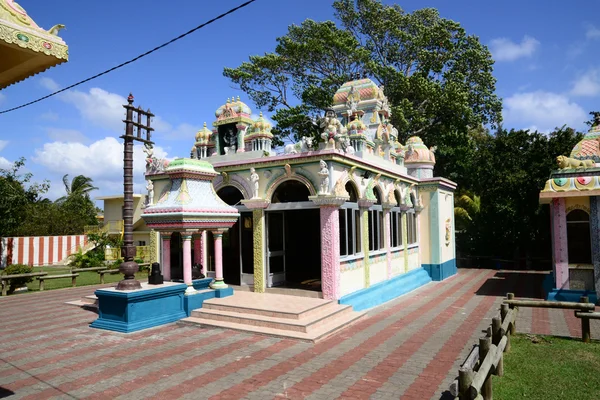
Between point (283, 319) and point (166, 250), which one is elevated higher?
point (166, 250)

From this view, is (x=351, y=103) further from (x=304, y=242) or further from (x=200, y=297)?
(x=200, y=297)

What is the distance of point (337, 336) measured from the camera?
29.0ft

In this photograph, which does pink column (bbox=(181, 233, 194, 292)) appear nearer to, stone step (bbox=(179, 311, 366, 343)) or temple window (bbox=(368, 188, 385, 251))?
stone step (bbox=(179, 311, 366, 343))

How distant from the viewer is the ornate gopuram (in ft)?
35.7

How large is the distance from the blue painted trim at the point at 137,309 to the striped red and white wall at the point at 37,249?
2020cm

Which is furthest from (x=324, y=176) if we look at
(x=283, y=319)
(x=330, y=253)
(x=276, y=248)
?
(x=283, y=319)

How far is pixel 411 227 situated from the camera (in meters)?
16.8

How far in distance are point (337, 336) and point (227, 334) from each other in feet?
7.61

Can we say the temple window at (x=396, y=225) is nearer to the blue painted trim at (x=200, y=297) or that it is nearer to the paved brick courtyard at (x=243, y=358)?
the paved brick courtyard at (x=243, y=358)

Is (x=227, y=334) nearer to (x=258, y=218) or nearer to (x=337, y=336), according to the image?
(x=337, y=336)

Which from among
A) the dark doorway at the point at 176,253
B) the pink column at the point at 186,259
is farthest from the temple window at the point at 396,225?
the pink column at the point at 186,259

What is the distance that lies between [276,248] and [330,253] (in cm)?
245

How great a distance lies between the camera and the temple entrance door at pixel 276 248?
40.4 feet

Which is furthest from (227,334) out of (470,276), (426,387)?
(470,276)
